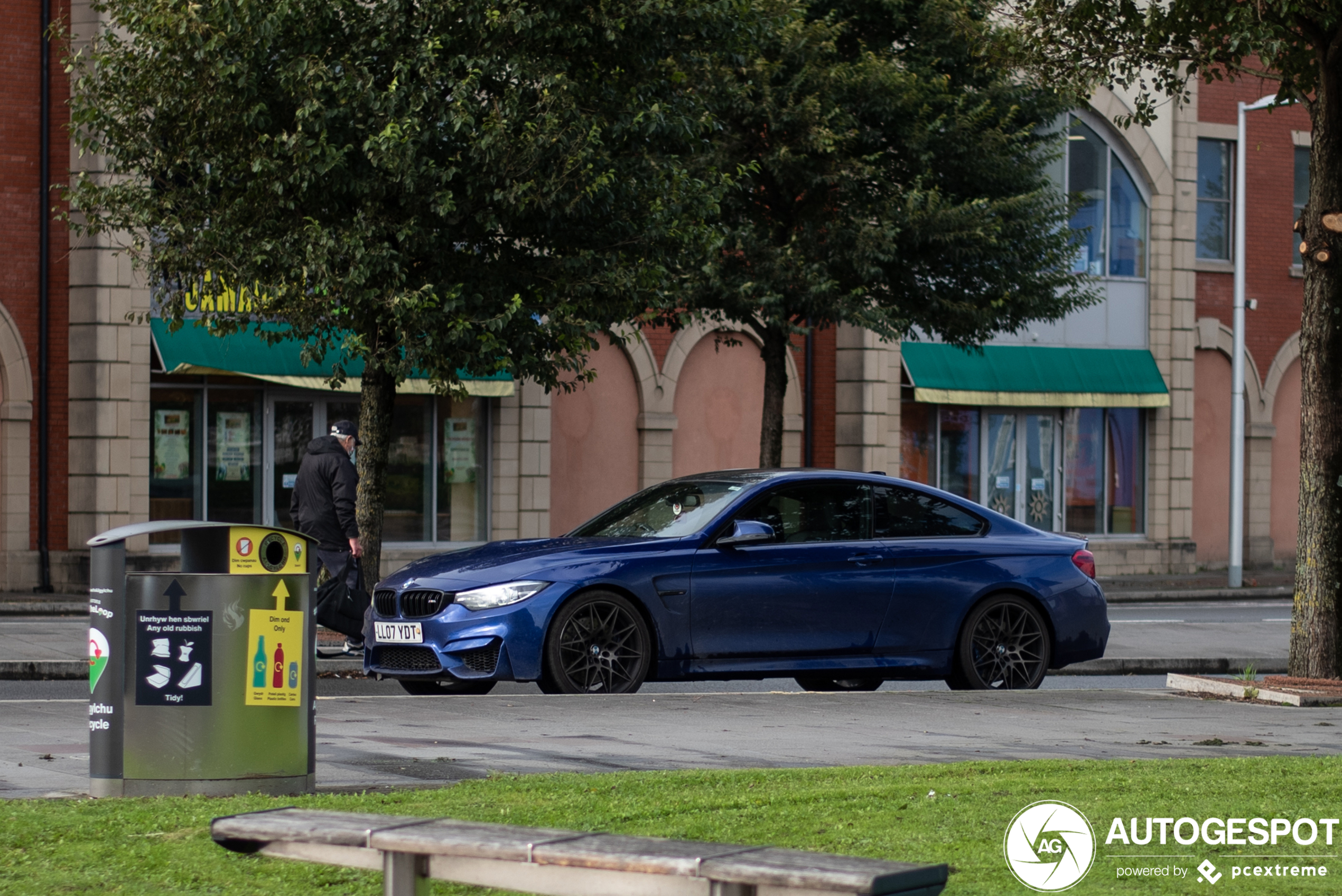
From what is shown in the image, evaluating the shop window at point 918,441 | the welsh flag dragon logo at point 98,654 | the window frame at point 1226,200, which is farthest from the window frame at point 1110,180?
the welsh flag dragon logo at point 98,654

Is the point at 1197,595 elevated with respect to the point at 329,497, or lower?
lower

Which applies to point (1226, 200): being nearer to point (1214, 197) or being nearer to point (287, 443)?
point (1214, 197)

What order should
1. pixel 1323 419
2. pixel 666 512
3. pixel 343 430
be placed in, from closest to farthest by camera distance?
1. pixel 666 512
2. pixel 1323 419
3. pixel 343 430

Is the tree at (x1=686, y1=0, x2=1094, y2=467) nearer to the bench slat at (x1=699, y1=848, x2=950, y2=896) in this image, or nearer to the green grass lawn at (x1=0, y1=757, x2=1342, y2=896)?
the green grass lawn at (x1=0, y1=757, x2=1342, y2=896)

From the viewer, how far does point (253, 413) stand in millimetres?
23125

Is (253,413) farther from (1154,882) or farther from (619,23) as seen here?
(1154,882)

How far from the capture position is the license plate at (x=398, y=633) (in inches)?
421

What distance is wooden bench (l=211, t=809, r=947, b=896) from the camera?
3566 millimetres

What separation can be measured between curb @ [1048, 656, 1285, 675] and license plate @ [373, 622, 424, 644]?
20.8 feet

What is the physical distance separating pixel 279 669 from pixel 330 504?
662 centimetres

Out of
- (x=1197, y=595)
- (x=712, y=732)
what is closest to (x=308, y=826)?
(x=712, y=732)

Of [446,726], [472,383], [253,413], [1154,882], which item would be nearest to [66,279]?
[253,413]

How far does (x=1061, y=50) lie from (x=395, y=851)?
11.9 metres

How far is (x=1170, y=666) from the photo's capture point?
1544 cm
